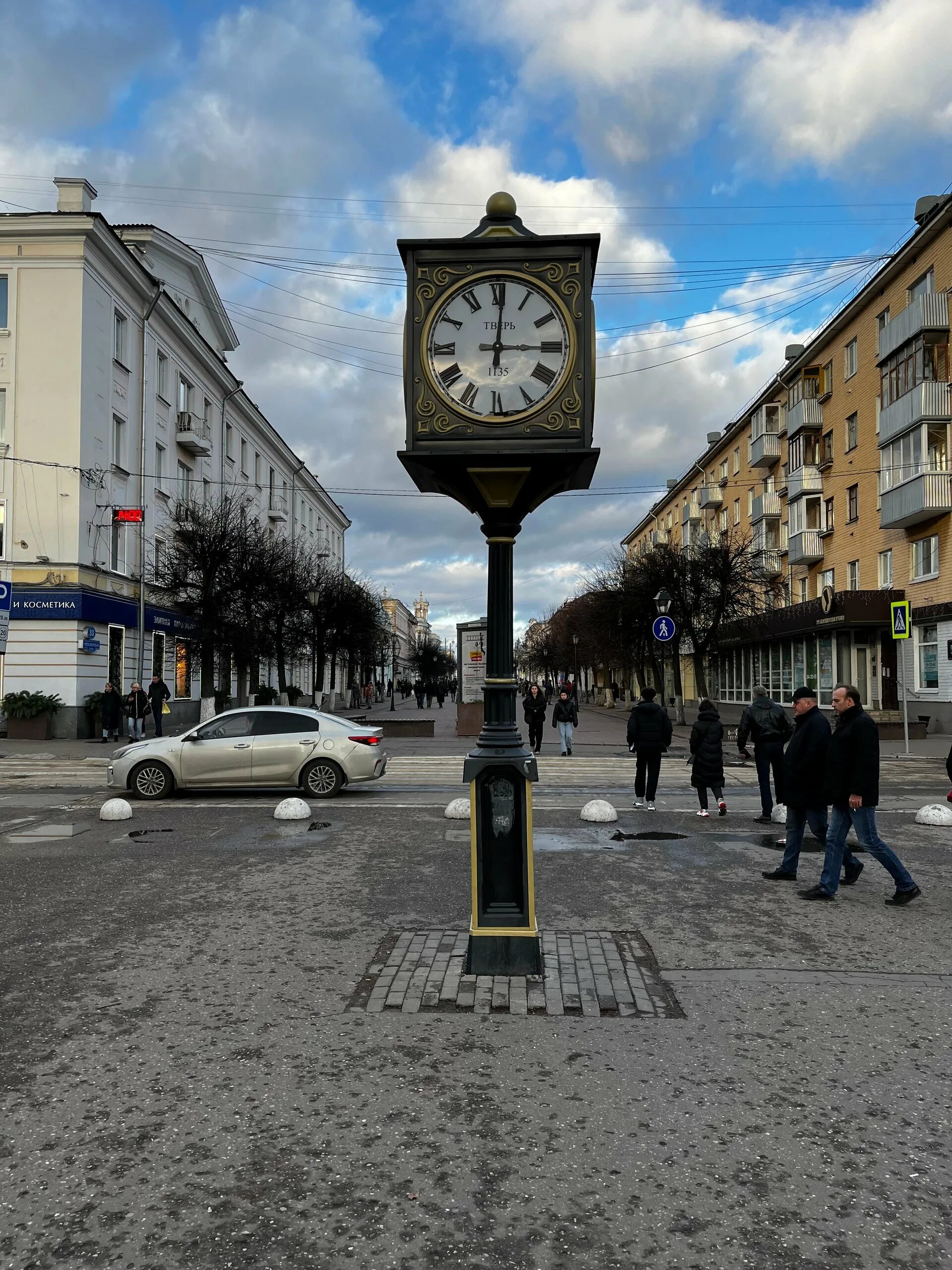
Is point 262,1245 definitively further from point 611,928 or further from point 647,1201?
point 611,928

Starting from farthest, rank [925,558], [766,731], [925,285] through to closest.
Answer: [925,558] → [925,285] → [766,731]

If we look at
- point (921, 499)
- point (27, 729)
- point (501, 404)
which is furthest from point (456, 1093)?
point (921, 499)

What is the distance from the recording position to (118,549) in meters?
32.3

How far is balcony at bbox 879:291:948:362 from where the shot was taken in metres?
31.7

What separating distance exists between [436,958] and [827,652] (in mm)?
34830

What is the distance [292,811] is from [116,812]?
2355 millimetres

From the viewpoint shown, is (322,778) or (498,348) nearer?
(498,348)

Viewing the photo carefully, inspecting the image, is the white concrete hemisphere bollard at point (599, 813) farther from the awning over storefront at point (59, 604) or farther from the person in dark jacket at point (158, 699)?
the awning over storefront at point (59, 604)

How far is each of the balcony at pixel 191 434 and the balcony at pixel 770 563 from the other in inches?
943

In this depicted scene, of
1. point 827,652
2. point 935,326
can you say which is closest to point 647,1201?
point 935,326

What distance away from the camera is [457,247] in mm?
5742

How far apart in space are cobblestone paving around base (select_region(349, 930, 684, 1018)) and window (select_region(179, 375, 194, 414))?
3652 cm

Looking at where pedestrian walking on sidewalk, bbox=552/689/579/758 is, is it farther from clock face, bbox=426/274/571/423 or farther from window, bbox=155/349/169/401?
window, bbox=155/349/169/401

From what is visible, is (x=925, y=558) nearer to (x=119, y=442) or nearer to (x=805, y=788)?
(x=119, y=442)
